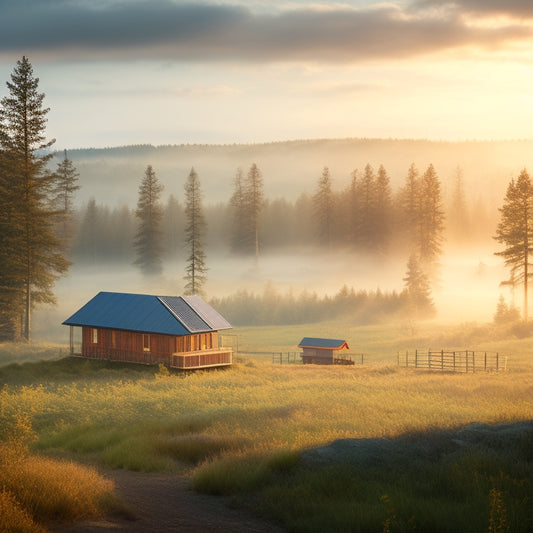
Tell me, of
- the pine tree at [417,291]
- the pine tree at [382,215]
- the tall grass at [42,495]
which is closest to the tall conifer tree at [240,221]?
the pine tree at [382,215]

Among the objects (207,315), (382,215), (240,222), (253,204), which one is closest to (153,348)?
(207,315)

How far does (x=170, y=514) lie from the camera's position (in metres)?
15.0

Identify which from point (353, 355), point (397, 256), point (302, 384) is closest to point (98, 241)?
point (397, 256)

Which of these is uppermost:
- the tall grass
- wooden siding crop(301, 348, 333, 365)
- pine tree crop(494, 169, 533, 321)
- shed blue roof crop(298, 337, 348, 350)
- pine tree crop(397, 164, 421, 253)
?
pine tree crop(397, 164, 421, 253)

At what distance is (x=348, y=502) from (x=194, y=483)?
410 centimetres

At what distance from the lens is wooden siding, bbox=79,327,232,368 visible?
47.7 m

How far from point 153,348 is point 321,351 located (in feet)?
65.9

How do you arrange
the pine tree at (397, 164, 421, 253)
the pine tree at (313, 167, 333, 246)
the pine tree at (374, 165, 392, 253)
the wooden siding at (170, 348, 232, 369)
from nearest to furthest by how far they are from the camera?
the wooden siding at (170, 348, 232, 369) < the pine tree at (397, 164, 421, 253) < the pine tree at (374, 165, 392, 253) < the pine tree at (313, 167, 333, 246)

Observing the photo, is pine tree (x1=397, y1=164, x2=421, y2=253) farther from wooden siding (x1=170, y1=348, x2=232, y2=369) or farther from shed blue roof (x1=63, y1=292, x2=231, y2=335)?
wooden siding (x1=170, y1=348, x2=232, y2=369)

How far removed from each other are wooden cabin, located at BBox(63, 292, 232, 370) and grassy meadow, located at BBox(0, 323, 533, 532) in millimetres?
1440

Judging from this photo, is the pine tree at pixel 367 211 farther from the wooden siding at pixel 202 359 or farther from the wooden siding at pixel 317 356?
the wooden siding at pixel 202 359

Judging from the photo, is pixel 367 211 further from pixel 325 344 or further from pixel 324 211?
pixel 325 344

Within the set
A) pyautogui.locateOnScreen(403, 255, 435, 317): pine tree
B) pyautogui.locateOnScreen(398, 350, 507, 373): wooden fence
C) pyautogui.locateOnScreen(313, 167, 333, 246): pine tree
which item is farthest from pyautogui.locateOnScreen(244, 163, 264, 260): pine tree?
pyautogui.locateOnScreen(398, 350, 507, 373): wooden fence

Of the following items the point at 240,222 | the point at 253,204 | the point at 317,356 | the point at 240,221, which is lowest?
the point at 317,356
